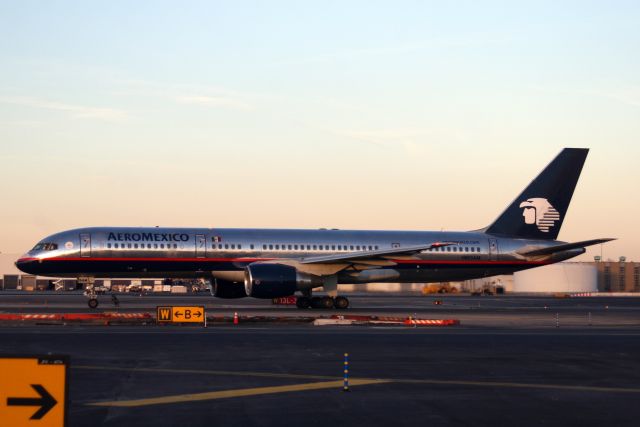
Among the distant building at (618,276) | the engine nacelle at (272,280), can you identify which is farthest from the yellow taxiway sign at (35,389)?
the distant building at (618,276)

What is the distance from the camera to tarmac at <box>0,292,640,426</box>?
1612cm

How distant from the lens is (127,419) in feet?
→ 50.2

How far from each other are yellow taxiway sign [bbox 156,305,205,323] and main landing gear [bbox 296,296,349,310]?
14.5 meters

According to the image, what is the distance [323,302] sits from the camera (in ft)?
171

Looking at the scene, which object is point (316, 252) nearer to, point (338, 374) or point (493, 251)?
point (493, 251)

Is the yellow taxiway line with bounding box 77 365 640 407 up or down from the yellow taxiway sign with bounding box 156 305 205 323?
down

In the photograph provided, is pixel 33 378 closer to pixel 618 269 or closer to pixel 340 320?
pixel 340 320

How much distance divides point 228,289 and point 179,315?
15.8 m

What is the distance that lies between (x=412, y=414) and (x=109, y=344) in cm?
1518

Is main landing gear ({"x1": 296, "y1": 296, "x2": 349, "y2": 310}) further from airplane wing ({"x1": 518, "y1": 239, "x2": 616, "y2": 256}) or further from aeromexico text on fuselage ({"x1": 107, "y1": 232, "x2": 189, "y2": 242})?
airplane wing ({"x1": 518, "y1": 239, "x2": 616, "y2": 256})

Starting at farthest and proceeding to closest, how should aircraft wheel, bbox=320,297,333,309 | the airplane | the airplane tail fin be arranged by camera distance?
the airplane tail fin < aircraft wheel, bbox=320,297,333,309 < the airplane

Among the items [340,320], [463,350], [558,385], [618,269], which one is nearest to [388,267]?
[340,320]

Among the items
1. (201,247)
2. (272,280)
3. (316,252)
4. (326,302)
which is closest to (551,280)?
(316,252)

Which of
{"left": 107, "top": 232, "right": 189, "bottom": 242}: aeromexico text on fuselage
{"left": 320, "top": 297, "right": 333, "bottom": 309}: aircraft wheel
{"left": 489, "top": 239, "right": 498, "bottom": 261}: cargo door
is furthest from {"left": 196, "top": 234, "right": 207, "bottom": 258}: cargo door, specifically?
{"left": 489, "top": 239, "right": 498, "bottom": 261}: cargo door
